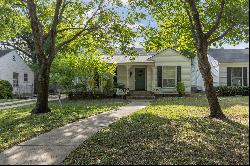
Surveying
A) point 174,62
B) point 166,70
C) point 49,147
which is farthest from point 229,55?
point 49,147

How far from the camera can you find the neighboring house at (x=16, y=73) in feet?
119

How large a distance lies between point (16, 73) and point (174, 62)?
18.3m

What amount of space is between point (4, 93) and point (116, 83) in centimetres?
1027

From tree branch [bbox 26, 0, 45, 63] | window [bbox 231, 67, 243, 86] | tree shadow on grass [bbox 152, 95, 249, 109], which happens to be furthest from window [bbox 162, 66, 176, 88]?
tree branch [bbox 26, 0, 45, 63]

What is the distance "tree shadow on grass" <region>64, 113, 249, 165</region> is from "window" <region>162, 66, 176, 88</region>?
737 inches

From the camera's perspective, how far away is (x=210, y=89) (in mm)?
12250

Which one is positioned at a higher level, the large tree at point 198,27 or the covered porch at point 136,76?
the large tree at point 198,27

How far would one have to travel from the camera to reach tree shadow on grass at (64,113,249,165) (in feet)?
21.1

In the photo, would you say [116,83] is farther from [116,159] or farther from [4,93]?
[116,159]

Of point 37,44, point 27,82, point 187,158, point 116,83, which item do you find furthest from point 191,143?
point 27,82

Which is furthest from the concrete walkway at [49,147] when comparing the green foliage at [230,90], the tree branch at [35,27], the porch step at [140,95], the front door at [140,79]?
the green foliage at [230,90]

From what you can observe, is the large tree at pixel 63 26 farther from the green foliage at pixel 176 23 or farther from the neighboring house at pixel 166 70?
the neighboring house at pixel 166 70

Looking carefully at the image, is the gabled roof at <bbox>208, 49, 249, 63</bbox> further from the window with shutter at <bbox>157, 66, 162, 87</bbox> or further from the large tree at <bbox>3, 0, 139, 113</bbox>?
the large tree at <bbox>3, 0, 139, 113</bbox>

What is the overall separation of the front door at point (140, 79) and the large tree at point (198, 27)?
15043 mm
